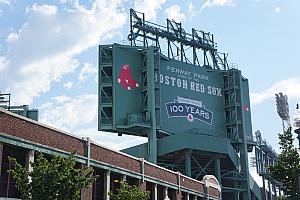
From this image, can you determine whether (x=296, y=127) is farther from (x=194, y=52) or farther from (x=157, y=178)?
(x=194, y=52)

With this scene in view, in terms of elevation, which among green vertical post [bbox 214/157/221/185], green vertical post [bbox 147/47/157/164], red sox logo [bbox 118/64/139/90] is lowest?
green vertical post [bbox 214/157/221/185]

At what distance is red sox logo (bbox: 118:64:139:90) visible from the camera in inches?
2527

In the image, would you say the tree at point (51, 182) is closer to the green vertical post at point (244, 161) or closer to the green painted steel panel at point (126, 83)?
the green painted steel panel at point (126, 83)

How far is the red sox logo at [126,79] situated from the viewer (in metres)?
64.2

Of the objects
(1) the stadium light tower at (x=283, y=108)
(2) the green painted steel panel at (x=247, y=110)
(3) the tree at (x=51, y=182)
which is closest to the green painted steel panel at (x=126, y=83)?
(2) the green painted steel panel at (x=247, y=110)

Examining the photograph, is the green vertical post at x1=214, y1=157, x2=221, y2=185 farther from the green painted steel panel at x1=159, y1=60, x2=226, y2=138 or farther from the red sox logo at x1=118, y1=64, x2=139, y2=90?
the red sox logo at x1=118, y1=64, x2=139, y2=90

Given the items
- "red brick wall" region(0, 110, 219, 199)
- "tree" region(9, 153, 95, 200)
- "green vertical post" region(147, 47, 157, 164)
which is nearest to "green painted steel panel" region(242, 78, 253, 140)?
"green vertical post" region(147, 47, 157, 164)

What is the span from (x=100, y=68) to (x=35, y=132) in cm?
3598

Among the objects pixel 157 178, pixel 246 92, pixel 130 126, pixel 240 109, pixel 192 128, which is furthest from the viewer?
pixel 246 92

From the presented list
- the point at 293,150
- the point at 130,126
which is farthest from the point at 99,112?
the point at 293,150

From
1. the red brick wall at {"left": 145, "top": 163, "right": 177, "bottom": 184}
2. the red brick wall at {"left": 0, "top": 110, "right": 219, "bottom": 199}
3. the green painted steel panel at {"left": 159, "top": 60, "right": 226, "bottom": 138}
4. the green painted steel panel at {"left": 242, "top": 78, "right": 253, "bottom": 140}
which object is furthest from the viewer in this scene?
the green painted steel panel at {"left": 242, "top": 78, "right": 253, "bottom": 140}

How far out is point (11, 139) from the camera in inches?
1043

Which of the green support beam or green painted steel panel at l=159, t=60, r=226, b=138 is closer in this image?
green painted steel panel at l=159, t=60, r=226, b=138

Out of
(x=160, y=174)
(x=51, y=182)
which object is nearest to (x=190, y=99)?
(x=160, y=174)
